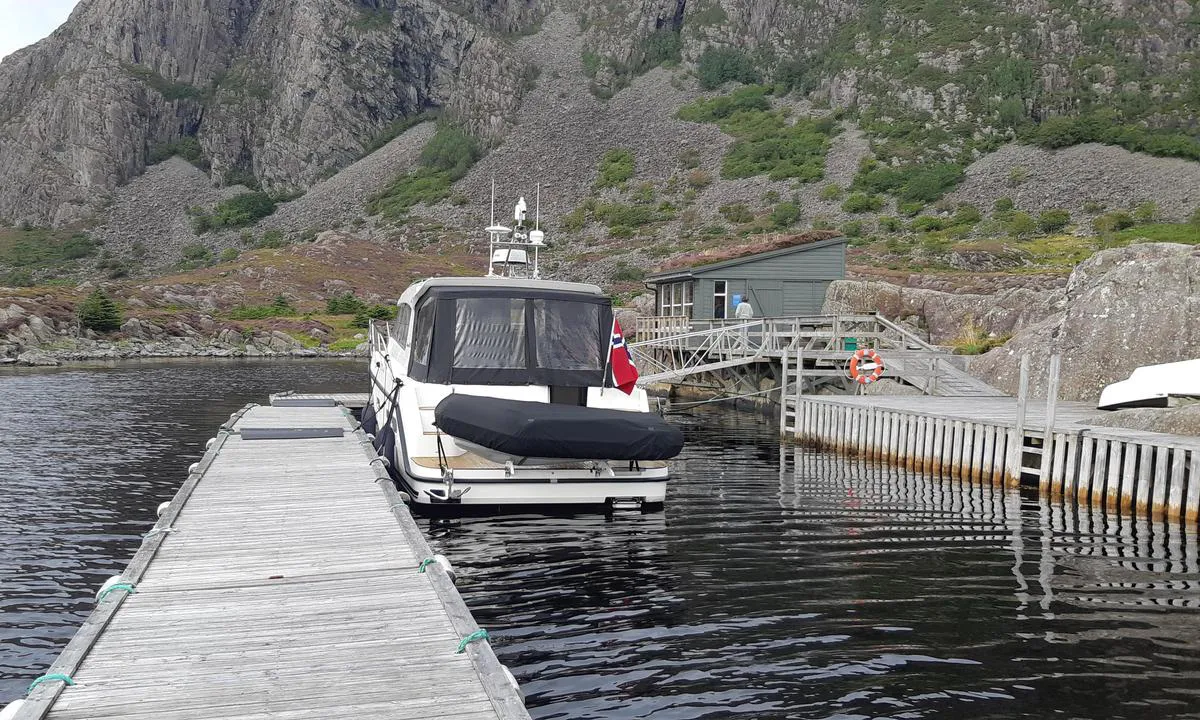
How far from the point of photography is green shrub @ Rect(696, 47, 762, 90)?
147000 millimetres

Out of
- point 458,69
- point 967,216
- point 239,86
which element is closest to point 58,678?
point 967,216

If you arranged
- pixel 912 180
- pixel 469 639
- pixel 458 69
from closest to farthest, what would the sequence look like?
pixel 469 639, pixel 912 180, pixel 458 69

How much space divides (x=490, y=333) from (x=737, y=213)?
8910 cm

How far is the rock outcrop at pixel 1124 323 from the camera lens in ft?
66.0

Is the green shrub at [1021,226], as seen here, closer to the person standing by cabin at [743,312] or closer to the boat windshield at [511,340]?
the person standing by cabin at [743,312]

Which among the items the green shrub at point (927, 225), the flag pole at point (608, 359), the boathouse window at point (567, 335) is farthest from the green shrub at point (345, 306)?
the flag pole at point (608, 359)

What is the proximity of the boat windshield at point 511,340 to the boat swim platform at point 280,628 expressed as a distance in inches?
119

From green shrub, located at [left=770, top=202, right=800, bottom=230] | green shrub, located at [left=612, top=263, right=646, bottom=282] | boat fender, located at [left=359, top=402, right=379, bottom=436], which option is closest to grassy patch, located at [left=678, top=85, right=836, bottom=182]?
green shrub, located at [left=770, top=202, right=800, bottom=230]

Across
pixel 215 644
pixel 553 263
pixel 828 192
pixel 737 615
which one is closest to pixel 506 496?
pixel 737 615

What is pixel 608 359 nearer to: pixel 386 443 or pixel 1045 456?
pixel 386 443

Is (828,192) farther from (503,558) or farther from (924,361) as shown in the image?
(503,558)

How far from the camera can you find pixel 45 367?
46469 millimetres

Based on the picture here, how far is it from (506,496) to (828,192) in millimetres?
92416

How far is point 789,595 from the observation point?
10070 millimetres
